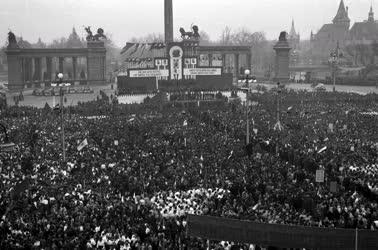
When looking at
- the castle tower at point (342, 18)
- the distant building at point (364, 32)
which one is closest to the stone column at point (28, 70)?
the distant building at point (364, 32)

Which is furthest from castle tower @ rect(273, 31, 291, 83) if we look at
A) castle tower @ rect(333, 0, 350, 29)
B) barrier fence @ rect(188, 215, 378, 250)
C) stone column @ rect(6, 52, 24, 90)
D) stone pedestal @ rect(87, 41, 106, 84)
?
barrier fence @ rect(188, 215, 378, 250)

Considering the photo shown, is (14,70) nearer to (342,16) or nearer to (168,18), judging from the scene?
(168,18)

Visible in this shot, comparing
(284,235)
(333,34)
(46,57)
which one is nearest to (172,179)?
(284,235)

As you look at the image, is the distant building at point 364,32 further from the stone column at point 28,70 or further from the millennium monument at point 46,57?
the stone column at point 28,70

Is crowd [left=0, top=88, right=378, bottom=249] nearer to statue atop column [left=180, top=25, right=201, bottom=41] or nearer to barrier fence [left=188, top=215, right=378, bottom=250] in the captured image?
barrier fence [left=188, top=215, right=378, bottom=250]

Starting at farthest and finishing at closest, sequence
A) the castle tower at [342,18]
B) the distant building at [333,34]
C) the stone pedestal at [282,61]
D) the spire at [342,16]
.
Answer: the spire at [342,16]
the castle tower at [342,18]
the distant building at [333,34]
the stone pedestal at [282,61]

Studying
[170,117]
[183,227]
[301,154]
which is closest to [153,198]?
[183,227]
